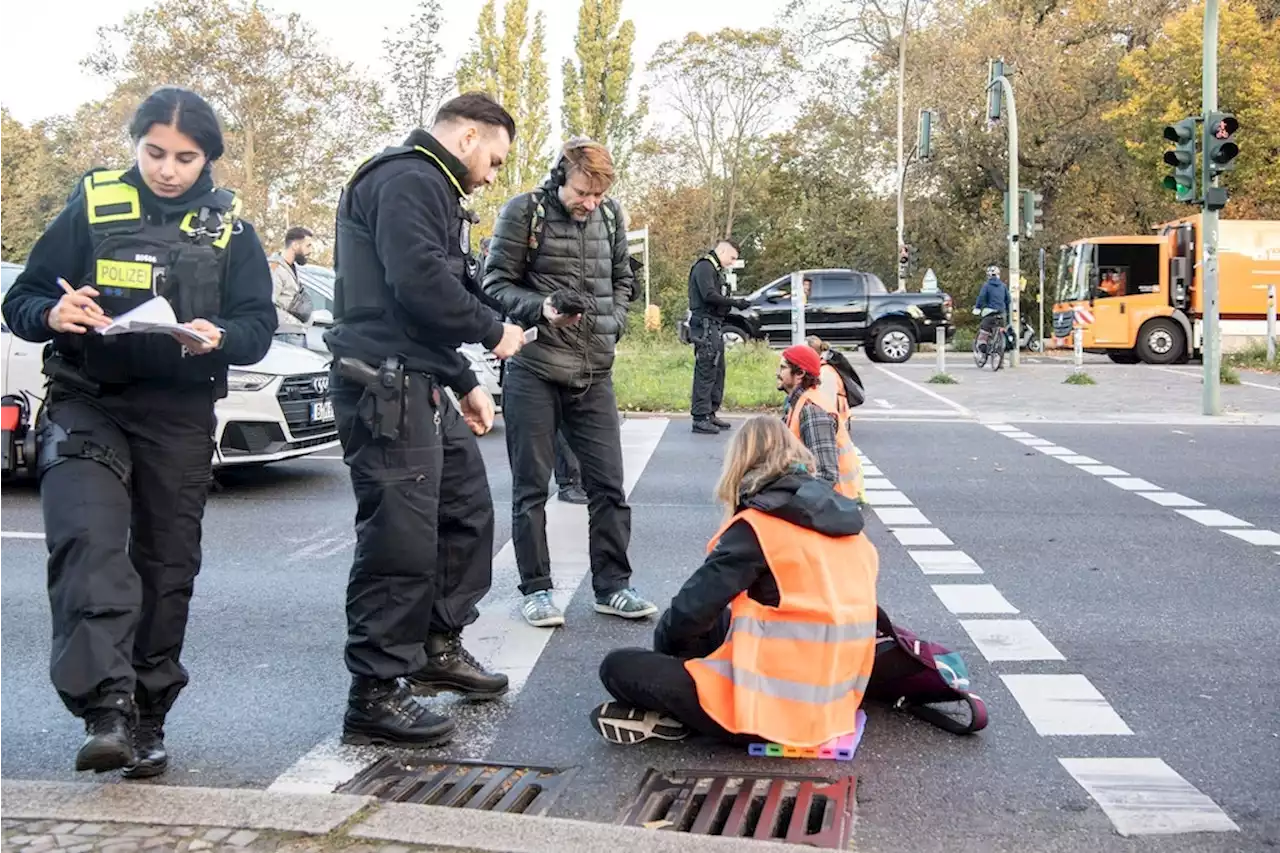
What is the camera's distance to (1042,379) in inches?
854

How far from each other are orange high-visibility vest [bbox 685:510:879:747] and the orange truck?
24.5m

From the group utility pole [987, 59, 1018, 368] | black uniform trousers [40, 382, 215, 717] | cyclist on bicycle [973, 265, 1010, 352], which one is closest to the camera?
black uniform trousers [40, 382, 215, 717]

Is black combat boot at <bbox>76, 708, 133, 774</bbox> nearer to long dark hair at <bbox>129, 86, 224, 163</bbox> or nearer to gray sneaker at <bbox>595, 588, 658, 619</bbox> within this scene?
long dark hair at <bbox>129, 86, 224, 163</bbox>

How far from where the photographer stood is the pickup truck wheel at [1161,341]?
1079 inches

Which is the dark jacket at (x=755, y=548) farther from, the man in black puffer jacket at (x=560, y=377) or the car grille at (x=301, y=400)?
the car grille at (x=301, y=400)

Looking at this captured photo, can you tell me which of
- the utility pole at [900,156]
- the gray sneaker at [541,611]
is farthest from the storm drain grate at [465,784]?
the utility pole at [900,156]

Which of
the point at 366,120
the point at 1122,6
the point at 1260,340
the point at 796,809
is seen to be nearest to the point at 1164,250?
the point at 1260,340

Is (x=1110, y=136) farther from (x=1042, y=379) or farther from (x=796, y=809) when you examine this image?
(x=796, y=809)

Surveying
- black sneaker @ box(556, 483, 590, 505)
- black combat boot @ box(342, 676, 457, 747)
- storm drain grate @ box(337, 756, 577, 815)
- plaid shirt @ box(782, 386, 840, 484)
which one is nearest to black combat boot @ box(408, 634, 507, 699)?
black combat boot @ box(342, 676, 457, 747)

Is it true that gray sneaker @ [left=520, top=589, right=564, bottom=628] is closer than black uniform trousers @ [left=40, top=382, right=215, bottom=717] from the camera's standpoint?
No

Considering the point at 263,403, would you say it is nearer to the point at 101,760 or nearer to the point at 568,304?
the point at 568,304

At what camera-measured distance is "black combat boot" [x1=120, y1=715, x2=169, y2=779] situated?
3576 mm

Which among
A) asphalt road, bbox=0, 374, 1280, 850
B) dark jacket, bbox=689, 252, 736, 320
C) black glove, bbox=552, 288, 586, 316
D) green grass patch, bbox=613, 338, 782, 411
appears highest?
dark jacket, bbox=689, 252, 736, 320

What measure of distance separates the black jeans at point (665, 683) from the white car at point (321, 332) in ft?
21.0
